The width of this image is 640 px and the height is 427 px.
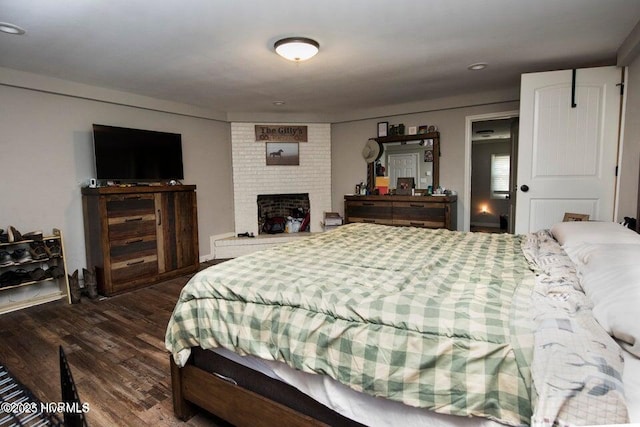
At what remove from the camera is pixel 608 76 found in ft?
9.04

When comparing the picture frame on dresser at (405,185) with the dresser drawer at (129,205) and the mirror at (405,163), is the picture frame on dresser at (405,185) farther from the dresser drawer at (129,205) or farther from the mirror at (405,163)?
the dresser drawer at (129,205)

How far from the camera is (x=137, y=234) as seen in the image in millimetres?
3631

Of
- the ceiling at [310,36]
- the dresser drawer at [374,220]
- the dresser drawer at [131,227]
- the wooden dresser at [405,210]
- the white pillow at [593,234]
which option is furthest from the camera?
the dresser drawer at [374,220]

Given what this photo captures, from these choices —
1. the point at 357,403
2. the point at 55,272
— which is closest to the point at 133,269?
the point at 55,272

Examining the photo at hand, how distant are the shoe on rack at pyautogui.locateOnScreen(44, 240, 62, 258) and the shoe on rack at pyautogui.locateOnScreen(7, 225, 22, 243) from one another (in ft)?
0.72

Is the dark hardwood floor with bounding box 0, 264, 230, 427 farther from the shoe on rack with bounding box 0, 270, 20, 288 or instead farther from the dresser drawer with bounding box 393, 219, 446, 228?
the dresser drawer with bounding box 393, 219, 446, 228

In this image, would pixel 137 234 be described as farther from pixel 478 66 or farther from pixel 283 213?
pixel 478 66

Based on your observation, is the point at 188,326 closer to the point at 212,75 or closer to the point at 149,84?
the point at 212,75

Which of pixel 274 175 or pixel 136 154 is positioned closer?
pixel 136 154

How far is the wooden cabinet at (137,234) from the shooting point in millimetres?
3381

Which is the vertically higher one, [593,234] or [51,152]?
[51,152]

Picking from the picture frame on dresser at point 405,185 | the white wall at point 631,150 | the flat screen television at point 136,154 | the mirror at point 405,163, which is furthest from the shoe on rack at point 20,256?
the white wall at point 631,150

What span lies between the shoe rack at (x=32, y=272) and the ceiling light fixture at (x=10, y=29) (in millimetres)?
1705

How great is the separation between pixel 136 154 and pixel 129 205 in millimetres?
663
